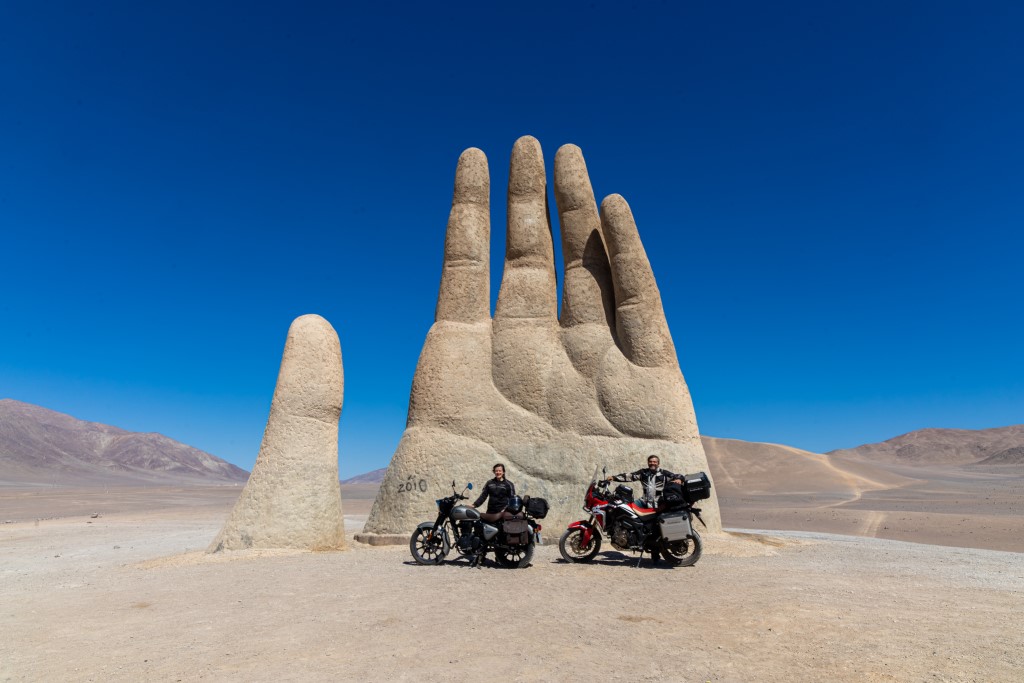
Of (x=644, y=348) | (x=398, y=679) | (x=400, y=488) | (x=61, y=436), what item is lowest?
(x=398, y=679)

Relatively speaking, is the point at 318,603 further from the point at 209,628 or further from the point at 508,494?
the point at 508,494

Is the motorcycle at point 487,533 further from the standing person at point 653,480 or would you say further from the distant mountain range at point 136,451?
the distant mountain range at point 136,451

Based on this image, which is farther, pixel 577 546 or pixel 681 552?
pixel 577 546

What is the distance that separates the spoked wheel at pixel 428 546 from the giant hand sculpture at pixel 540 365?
258 cm

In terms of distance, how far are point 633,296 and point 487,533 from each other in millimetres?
6917

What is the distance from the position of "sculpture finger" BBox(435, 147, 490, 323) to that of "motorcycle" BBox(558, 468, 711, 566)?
20.5 ft

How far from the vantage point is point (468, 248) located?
1630 cm

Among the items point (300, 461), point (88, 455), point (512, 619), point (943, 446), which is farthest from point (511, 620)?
point (943, 446)

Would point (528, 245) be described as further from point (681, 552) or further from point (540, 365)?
point (681, 552)

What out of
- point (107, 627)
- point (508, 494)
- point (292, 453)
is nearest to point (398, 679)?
point (107, 627)

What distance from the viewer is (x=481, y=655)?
18.5 feet

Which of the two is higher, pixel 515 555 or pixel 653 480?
pixel 653 480

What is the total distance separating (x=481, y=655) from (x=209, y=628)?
A: 9.27ft

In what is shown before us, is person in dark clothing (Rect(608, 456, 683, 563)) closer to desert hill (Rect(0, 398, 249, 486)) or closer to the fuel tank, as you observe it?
the fuel tank
